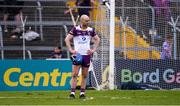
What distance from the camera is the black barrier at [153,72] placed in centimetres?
2083

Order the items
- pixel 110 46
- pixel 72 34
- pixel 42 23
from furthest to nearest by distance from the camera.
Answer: pixel 42 23 < pixel 110 46 < pixel 72 34

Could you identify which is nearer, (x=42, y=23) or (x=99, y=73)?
(x=99, y=73)

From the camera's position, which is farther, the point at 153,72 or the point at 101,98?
the point at 153,72

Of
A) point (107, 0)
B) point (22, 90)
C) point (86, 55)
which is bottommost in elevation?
point (22, 90)

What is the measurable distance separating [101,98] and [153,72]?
4.64 m

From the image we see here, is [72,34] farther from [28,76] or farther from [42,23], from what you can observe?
[42,23]

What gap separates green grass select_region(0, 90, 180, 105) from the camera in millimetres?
15461

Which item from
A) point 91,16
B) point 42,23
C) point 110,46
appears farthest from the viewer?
point 42,23

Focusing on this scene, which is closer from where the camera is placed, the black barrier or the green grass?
the green grass

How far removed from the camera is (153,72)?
2098 cm

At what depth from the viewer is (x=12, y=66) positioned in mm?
20453

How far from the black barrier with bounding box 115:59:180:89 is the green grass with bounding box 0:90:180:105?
1.94 m

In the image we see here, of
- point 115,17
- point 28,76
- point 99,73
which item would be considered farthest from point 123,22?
point 28,76

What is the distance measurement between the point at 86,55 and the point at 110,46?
3.16 meters
